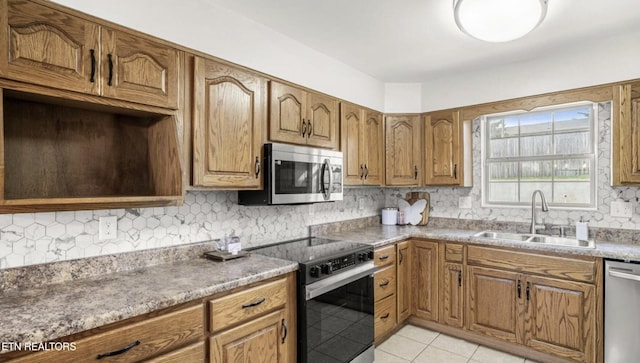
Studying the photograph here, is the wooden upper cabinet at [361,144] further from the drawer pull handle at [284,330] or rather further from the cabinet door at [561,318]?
the cabinet door at [561,318]

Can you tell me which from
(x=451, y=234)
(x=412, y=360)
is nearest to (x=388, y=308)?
(x=412, y=360)

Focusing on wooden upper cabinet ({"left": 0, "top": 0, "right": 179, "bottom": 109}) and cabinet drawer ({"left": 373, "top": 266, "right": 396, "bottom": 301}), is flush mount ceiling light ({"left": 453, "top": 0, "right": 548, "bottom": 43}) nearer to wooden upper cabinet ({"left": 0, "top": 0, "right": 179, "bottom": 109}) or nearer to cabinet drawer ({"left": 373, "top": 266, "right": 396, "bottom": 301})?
wooden upper cabinet ({"left": 0, "top": 0, "right": 179, "bottom": 109})

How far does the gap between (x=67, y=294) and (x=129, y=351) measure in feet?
1.40

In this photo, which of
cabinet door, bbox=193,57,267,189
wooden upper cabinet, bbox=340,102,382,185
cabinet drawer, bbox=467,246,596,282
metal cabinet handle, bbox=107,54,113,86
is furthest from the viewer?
wooden upper cabinet, bbox=340,102,382,185

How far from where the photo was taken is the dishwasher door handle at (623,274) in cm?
219

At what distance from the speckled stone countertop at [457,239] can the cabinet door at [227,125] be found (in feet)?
4.07

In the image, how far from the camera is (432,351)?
2797 millimetres

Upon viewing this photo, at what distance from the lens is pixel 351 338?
239 centimetres

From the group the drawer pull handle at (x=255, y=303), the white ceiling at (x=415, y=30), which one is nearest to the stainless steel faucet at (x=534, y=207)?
the white ceiling at (x=415, y=30)

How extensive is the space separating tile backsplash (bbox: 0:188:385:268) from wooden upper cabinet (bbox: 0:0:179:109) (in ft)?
2.23

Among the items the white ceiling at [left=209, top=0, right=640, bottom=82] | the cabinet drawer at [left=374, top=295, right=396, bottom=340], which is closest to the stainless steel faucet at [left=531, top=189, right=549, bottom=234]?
the white ceiling at [left=209, top=0, right=640, bottom=82]

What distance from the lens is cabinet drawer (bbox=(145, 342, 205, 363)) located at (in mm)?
1455

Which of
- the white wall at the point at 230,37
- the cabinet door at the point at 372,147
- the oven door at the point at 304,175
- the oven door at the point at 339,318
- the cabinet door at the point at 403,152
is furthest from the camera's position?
the cabinet door at the point at 403,152

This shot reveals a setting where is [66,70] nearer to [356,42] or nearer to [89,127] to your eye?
[89,127]
